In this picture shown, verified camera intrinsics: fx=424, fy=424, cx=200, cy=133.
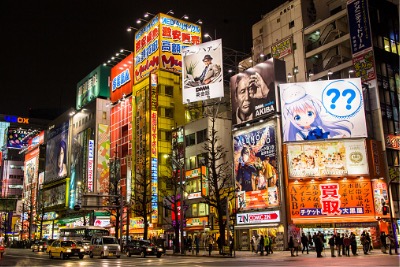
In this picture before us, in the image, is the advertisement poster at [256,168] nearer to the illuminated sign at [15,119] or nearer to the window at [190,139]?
the window at [190,139]

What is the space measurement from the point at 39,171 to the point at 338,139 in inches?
3351

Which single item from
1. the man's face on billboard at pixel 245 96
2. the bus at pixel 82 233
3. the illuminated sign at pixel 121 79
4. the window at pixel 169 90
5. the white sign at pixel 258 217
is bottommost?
the bus at pixel 82 233

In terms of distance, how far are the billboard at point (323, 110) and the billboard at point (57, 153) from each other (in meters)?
58.1

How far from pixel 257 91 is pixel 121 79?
36774 mm

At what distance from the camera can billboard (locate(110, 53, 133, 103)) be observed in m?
74.8

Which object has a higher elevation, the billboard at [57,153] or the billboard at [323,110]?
the billboard at [57,153]

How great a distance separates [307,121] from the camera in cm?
4406

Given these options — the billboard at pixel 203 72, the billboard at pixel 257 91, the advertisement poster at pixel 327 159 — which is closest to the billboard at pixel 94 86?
the billboard at pixel 203 72

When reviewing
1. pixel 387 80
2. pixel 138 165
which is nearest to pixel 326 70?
pixel 387 80

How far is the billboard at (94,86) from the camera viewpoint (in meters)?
83.4

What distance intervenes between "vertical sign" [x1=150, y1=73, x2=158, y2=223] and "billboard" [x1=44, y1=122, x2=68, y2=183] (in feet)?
112

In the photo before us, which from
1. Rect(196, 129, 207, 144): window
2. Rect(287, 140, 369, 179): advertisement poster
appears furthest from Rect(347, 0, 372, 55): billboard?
Rect(196, 129, 207, 144): window

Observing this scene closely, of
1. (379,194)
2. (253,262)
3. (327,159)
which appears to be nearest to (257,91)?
(327,159)

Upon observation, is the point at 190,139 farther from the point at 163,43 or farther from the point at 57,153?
the point at 57,153
